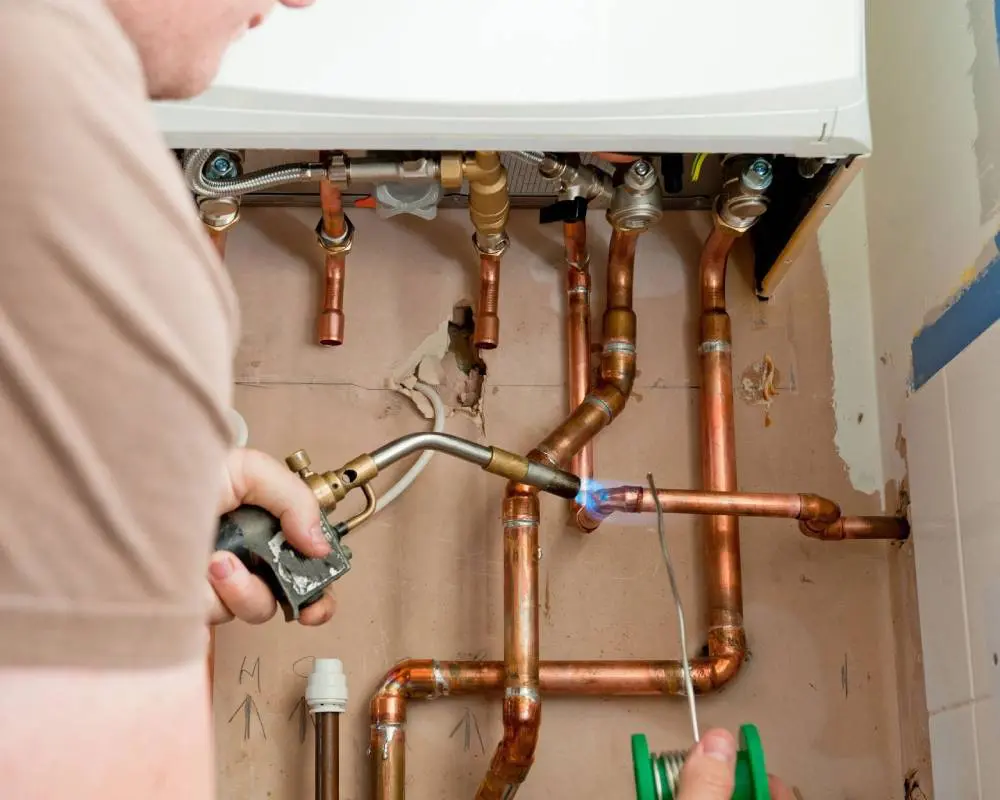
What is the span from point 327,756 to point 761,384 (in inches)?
26.9

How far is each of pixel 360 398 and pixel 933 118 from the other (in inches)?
28.8

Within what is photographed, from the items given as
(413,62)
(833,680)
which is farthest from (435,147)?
(833,680)

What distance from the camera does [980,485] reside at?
86 cm

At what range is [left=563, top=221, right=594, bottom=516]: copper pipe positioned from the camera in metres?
1.16

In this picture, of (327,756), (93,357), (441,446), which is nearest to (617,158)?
(441,446)

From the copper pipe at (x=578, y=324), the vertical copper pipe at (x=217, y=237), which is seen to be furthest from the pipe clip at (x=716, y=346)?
the vertical copper pipe at (x=217, y=237)

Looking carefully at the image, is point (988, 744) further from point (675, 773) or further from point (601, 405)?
point (601, 405)

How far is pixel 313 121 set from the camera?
2.69 ft

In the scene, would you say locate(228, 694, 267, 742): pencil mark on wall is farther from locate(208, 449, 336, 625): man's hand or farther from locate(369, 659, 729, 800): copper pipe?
locate(208, 449, 336, 625): man's hand

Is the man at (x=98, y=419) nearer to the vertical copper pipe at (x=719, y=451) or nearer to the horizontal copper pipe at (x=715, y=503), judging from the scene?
the horizontal copper pipe at (x=715, y=503)

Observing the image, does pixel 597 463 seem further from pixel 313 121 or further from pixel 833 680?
pixel 313 121

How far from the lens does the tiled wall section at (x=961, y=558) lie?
0.82 meters

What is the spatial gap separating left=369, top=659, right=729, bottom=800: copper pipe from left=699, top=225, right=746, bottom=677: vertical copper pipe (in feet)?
0.14

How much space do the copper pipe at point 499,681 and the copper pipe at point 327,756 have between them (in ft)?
0.14
